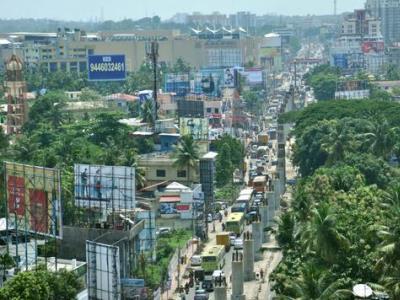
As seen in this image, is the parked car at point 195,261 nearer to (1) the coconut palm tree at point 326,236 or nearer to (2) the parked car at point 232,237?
(2) the parked car at point 232,237

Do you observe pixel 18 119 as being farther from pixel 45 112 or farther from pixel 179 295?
pixel 179 295

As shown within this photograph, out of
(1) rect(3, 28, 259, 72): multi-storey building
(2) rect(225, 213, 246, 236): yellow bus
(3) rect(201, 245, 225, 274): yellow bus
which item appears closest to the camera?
(3) rect(201, 245, 225, 274): yellow bus

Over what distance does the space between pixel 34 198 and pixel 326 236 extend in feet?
42.7

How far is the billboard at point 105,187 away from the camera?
Answer: 4988cm

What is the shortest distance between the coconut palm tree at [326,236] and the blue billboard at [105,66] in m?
89.9

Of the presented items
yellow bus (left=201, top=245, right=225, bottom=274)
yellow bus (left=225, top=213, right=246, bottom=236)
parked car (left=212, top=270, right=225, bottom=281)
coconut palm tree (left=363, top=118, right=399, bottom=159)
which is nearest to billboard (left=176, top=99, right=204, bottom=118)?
coconut palm tree (left=363, top=118, right=399, bottom=159)

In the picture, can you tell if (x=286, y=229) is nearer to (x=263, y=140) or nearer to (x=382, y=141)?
(x=382, y=141)

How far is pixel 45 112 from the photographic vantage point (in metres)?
107

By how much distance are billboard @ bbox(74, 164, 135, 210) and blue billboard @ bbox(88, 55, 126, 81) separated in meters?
76.9

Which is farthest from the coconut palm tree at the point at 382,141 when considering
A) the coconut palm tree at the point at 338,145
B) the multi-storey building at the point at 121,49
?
the multi-storey building at the point at 121,49

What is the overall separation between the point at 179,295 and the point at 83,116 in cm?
7008

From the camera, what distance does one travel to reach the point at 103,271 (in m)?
43.5

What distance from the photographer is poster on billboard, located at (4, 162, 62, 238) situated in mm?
45469

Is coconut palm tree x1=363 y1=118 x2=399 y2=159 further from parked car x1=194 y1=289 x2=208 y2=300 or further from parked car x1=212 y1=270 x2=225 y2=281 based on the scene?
parked car x1=194 y1=289 x2=208 y2=300
